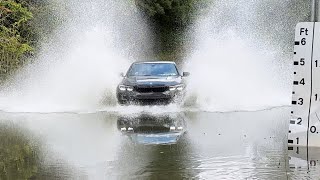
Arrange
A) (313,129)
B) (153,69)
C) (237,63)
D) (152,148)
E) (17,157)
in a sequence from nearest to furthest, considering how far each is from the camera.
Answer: (313,129) → (17,157) → (152,148) → (153,69) → (237,63)

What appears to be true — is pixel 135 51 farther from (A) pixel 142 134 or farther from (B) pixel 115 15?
(A) pixel 142 134

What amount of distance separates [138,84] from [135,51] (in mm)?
19777

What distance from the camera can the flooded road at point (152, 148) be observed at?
27.6 ft

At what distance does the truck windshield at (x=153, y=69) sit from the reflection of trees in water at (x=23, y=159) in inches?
273

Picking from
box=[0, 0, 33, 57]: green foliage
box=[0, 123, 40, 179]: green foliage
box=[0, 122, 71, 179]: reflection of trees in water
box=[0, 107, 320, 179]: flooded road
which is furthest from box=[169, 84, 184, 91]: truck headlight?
box=[0, 0, 33, 57]: green foliage

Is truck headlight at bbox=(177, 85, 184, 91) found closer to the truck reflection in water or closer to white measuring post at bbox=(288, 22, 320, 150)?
the truck reflection in water

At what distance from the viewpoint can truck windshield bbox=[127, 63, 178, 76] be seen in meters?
19.4

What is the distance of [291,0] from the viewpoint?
38.3 meters

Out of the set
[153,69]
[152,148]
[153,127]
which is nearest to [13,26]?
[153,69]

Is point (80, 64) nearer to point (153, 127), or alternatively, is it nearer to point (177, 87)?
point (177, 87)

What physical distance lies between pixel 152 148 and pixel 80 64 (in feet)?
51.1

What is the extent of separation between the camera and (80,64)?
83.7 ft

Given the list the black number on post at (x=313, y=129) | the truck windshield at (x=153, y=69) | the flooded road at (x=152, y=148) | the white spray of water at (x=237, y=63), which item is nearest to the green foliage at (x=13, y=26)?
the white spray of water at (x=237, y=63)

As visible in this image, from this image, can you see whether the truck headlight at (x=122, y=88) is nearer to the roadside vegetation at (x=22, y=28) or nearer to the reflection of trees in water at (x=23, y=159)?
the reflection of trees in water at (x=23, y=159)
